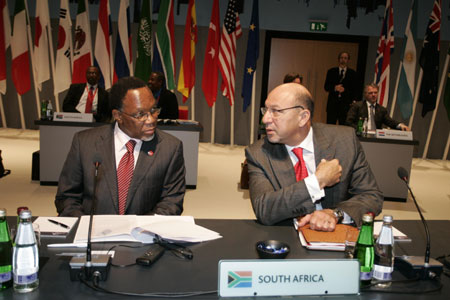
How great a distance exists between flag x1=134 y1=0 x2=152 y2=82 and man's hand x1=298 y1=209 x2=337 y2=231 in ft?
20.1

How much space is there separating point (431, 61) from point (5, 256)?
26.9ft

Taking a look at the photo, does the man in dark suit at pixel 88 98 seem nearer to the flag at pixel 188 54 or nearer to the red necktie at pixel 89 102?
the red necktie at pixel 89 102

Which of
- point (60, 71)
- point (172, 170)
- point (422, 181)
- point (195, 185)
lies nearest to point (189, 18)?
point (60, 71)


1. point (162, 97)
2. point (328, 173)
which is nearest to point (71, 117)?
point (162, 97)

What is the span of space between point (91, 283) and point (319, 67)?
8309 millimetres

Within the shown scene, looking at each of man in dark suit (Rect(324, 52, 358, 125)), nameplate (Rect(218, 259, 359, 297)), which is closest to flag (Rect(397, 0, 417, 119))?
man in dark suit (Rect(324, 52, 358, 125))

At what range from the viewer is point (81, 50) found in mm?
7207

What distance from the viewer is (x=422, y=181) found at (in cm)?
679

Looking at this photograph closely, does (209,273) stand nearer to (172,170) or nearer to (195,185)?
(172,170)

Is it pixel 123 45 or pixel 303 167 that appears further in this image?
pixel 123 45

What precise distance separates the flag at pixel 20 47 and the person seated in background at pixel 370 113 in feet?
17.8

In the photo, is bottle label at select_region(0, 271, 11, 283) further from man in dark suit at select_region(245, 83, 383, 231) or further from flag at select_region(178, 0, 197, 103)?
flag at select_region(178, 0, 197, 103)

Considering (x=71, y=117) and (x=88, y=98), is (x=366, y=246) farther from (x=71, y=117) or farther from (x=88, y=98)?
(x=88, y=98)

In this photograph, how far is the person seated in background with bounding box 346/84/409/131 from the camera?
6090mm
